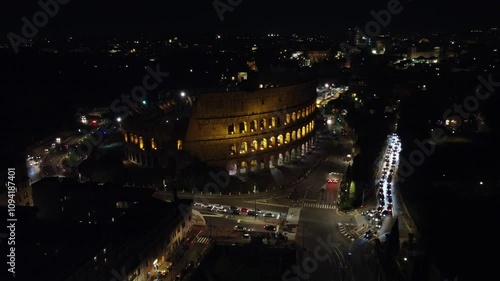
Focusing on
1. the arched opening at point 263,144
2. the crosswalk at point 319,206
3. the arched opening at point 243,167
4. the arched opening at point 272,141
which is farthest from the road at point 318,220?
the arched opening at point 243,167

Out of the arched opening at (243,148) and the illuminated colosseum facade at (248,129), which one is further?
the arched opening at (243,148)

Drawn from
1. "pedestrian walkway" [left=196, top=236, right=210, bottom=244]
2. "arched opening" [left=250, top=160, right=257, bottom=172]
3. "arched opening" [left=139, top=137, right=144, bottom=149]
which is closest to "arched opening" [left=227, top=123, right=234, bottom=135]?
"arched opening" [left=250, top=160, right=257, bottom=172]

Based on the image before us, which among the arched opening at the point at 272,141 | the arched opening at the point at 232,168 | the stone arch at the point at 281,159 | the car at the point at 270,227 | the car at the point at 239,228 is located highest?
the arched opening at the point at 272,141

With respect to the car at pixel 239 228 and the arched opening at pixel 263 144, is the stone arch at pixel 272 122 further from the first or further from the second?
the car at pixel 239 228

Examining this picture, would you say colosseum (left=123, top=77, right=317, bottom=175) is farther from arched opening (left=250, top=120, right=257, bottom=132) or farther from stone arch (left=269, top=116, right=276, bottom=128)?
arched opening (left=250, top=120, right=257, bottom=132)

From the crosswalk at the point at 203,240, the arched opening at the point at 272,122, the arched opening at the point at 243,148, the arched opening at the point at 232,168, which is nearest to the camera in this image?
the crosswalk at the point at 203,240

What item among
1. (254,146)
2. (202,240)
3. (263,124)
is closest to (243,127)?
(254,146)

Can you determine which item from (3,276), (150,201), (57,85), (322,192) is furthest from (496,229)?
(57,85)

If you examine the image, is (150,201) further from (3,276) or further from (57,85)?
(57,85)
